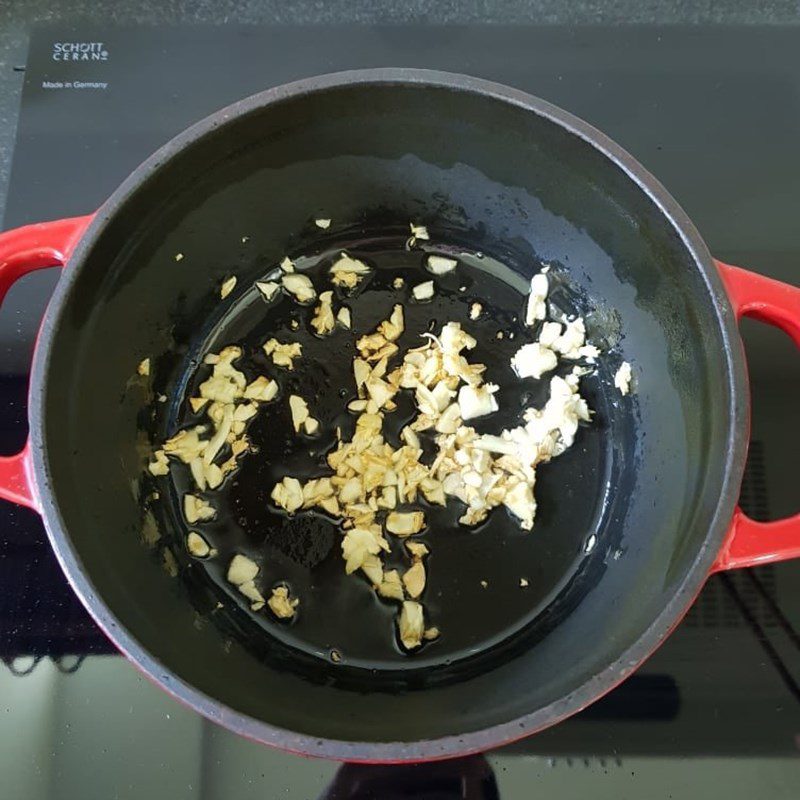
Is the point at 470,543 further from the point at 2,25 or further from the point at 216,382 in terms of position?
the point at 2,25

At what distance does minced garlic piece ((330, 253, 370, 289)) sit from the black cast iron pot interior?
28 millimetres

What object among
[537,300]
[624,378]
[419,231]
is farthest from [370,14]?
[624,378]

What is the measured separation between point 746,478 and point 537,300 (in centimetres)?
24

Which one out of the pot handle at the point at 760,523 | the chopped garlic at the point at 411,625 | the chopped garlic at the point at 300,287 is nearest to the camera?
the pot handle at the point at 760,523

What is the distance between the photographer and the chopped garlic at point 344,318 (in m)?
0.75

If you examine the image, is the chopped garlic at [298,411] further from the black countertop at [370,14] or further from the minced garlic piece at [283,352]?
the black countertop at [370,14]

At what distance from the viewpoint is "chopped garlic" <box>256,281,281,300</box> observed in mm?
763

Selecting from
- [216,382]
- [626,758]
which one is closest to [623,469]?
[626,758]

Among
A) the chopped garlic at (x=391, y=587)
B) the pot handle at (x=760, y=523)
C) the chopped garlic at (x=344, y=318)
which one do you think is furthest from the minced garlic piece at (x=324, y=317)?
the pot handle at (x=760, y=523)

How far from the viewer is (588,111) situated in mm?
752

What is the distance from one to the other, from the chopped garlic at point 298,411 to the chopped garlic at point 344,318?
3.2 inches

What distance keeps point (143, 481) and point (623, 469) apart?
41 cm

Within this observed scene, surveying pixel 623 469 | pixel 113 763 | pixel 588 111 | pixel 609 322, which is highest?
pixel 588 111

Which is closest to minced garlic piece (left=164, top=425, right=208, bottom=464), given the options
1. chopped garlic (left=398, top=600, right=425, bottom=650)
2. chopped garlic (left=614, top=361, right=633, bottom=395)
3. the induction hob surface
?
the induction hob surface
